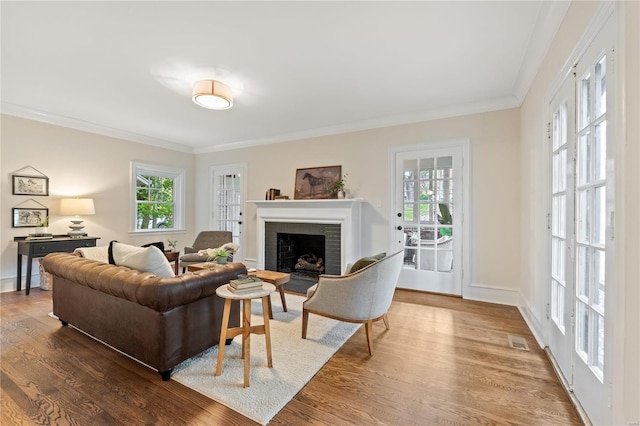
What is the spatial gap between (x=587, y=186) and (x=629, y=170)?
1.79 ft

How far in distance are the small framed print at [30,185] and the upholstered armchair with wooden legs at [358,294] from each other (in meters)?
4.50

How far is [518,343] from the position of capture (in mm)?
2449

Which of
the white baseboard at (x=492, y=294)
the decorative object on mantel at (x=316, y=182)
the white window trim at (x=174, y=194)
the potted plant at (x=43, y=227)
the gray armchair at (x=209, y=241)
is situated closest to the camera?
the white baseboard at (x=492, y=294)

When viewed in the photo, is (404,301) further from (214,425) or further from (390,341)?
(214,425)

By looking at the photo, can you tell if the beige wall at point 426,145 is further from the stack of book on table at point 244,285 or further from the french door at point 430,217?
the stack of book on table at point 244,285

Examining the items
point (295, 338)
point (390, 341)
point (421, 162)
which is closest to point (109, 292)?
point (295, 338)

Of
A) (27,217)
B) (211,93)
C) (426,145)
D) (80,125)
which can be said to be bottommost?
(27,217)

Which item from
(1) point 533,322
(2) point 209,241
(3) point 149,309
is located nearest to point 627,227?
(1) point 533,322

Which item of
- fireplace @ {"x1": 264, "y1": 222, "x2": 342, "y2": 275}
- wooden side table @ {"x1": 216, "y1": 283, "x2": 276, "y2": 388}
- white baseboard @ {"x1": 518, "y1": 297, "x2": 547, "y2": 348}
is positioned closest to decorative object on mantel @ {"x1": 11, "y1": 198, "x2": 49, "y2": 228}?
fireplace @ {"x1": 264, "y1": 222, "x2": 342, "y2": 275}

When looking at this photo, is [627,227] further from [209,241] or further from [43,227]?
[43,227]

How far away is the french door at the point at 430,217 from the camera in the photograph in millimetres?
3791

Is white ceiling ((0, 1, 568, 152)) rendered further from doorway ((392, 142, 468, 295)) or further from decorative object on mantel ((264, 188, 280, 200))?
decorative object on mantel ((264, 188, 280, 200))

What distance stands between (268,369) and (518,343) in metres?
2.18

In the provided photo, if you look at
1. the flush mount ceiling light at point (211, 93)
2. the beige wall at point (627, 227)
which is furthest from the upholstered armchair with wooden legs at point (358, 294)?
the flush mount ceiling light at point (211, 93)
